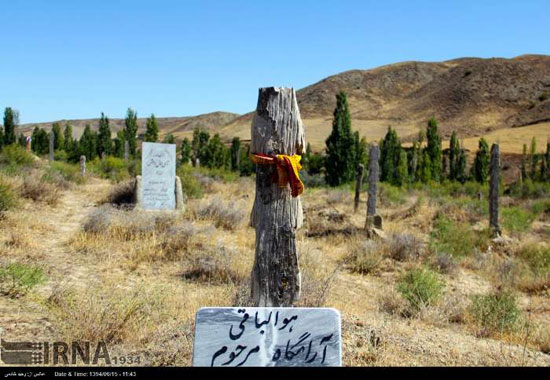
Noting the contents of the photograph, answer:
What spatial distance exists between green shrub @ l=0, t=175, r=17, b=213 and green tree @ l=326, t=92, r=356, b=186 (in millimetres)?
20923

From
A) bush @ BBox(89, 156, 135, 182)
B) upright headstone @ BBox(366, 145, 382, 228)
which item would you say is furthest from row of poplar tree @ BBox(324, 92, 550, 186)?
upright headstone @ BBox(366, 145, 382, 228)

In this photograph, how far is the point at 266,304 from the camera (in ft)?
12.3

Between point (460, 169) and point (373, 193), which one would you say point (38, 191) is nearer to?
point (373, 193)

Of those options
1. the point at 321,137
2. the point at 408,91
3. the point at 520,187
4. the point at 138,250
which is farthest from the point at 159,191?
the point at 408,91

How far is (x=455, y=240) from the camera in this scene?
10961mm

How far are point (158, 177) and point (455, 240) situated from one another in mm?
7012

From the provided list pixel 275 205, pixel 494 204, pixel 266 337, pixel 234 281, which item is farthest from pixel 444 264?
pixel 266 337

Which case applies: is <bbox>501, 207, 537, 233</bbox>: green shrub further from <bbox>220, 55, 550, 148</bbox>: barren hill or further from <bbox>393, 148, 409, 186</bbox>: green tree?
<bbox>220, 55, 550, 148</bbox>: barren hill

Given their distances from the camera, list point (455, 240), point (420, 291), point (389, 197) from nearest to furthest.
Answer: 1. point (420, 291)
2. point (455, 240)
3. point (389, 197)

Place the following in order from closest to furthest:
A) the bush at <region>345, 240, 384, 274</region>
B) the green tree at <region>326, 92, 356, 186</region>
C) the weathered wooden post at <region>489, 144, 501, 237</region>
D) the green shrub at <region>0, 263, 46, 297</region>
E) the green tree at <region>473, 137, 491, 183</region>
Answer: the green shrub at <region>0, 263, 46, 297</region> < the bush at <region>345, 240, 384, 274</region> < the weathered wooden post at <region>489, 144, 501, 237</region> < the green tree at <region>326, 92, 356, 186</region> < the green tree at <region>473, 137, 491, 183</region>

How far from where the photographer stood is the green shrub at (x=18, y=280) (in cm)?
543

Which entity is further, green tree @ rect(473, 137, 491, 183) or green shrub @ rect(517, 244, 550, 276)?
green tree @ rect(473, 137, 491, 183)

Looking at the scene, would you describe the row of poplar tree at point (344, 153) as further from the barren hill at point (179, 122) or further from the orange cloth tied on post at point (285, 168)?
the barren hill at point (179, 122)

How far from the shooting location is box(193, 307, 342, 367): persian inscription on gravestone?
2.74m
